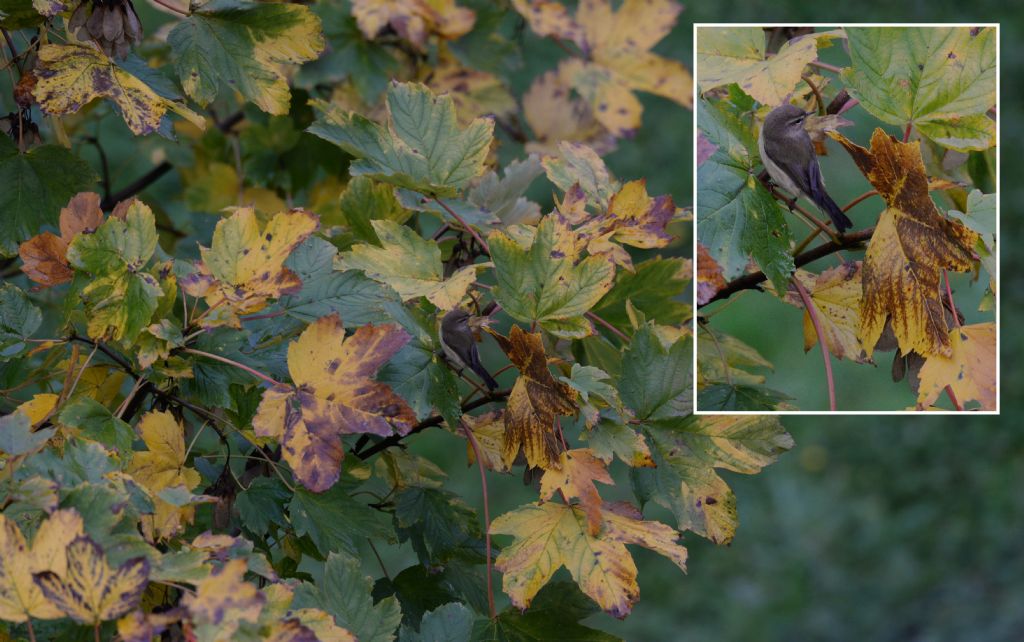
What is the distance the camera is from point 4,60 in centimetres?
108

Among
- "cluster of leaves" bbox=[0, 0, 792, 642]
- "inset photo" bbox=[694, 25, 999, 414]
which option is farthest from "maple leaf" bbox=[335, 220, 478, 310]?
"inset photo" bbox=[694, 25, 999, 414]

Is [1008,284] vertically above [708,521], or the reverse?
[708,521]

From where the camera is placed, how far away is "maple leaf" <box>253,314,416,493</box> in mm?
781

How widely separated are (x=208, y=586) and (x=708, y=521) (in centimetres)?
40

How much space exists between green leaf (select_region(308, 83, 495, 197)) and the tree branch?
0.23 m

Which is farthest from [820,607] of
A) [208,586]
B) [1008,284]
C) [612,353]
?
[208,586]

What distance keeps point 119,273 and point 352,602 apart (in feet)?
0.90

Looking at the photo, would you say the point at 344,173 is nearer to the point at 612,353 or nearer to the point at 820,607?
the point at 612,353

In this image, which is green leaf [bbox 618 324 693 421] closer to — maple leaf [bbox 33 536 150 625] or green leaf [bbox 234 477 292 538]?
green leaf [bbox 234 477 292 538]

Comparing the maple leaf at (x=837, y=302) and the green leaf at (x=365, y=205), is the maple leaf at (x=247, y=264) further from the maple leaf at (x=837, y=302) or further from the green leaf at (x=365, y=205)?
the maple leaf at (x=837, y=302)

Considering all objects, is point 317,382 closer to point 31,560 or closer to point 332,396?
point 332,396

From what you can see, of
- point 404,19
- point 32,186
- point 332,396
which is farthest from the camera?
point 404,19

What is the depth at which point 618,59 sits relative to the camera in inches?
58.3

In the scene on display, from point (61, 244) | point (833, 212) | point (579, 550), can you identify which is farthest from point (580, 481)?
point (61, 244)
